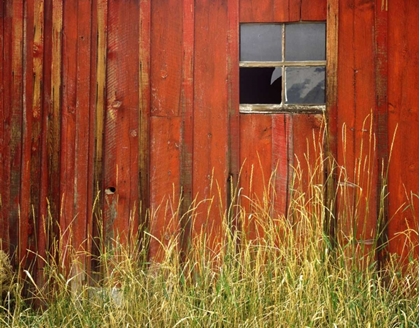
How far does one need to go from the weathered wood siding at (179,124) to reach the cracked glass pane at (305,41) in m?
0.09

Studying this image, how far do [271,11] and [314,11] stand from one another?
30 cm

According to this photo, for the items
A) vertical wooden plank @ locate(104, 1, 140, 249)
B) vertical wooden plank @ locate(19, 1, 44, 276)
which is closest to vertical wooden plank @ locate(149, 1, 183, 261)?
vertical wooden plank @ locate(104, 1, 140, 249)

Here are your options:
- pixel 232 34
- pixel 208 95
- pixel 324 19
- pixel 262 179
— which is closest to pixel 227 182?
pixel 262 179

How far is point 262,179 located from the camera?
4715 mm

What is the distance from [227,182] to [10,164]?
1.61m

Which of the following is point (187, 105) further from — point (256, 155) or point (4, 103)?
point (4, 103)

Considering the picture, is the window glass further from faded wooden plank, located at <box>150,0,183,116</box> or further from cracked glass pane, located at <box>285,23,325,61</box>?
faded wooden plank, located at <box>150,0,183,116</box>

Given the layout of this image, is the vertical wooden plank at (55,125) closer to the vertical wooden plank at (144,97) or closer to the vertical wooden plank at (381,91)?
the vertical wooden plank at (144,97)

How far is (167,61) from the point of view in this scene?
4.75 metres

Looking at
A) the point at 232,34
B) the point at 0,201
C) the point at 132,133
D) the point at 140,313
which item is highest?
the point at 232,34

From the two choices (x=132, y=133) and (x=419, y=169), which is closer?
(x=419, y=169)

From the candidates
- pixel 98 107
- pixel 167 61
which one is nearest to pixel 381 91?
pixel 167 61

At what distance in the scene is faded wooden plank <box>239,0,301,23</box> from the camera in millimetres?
4715

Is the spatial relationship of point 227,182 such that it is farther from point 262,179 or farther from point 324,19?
point 324,19
